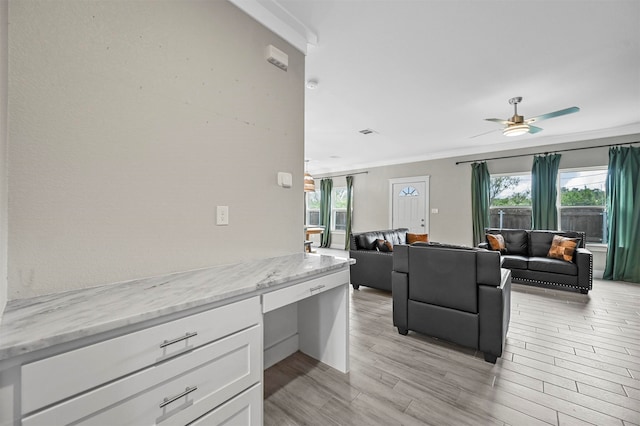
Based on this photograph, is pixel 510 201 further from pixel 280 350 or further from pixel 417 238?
pixel 280 350

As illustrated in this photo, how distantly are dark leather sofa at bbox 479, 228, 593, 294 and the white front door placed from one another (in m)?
1.95

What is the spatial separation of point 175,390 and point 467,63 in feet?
11.4

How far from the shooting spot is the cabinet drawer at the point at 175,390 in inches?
33.3

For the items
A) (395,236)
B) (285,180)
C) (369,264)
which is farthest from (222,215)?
(395,236)

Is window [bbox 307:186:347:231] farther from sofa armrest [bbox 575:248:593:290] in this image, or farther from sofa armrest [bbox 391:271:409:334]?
sofa armrest [bbox 391:271:409:334]

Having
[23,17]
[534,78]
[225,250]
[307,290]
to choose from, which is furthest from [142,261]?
[534,78]

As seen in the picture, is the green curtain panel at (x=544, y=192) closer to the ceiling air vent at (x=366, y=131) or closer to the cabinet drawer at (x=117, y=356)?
the ceiling air vent at (x=366, y=131)

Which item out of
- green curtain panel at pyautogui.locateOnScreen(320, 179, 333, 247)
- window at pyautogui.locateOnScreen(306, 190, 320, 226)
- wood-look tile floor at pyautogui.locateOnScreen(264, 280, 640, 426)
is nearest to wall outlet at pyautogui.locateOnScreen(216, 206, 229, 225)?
wood-look tile floor at pyautogui.locateOnScreen(264, 280, 640, 426)

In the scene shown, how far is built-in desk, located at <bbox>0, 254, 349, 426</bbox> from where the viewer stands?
2.52 ft

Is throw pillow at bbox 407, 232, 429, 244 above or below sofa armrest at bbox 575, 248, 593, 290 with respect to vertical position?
above

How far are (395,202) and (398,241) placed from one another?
9.42ft

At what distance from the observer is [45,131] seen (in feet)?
3.82

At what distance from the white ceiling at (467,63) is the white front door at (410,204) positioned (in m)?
2.33

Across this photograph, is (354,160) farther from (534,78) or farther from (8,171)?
(8,171)
